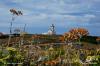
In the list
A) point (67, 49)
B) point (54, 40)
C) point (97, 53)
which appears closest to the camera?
point (67, 49)

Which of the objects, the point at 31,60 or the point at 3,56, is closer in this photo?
the point at 31,60

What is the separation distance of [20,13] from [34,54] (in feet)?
2.54

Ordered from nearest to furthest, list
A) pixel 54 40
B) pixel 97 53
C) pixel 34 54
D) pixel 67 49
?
pixel 67 49 < pixel 34 54 < pixel 97 53 < pixel 54 40

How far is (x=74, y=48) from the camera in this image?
30.0 feet

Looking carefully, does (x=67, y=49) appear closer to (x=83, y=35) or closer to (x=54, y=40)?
(x=83, y=35)

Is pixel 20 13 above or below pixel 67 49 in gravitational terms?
above

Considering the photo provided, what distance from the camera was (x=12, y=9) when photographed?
340 inches

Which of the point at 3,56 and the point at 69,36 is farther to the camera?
the point at 3,56

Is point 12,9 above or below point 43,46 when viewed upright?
above

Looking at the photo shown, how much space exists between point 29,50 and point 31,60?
388 millimetres

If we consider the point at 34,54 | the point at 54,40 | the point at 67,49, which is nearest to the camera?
the point at 67,49

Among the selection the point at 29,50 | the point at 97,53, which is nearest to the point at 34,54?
the point at 29,50

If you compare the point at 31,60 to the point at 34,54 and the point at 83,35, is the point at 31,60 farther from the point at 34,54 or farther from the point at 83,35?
the point at 83,35

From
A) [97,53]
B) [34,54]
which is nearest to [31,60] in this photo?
[34,54]
